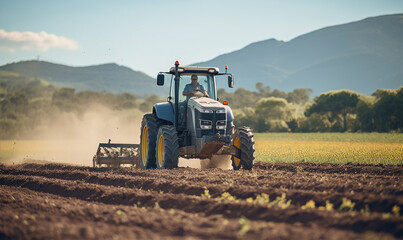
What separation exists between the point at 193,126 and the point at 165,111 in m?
1.26

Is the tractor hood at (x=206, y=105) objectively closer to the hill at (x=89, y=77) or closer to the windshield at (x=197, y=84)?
the windshield at (x=197, y=84)

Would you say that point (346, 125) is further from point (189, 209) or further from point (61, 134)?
A: point (189, 209)

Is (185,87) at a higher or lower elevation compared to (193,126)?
higher

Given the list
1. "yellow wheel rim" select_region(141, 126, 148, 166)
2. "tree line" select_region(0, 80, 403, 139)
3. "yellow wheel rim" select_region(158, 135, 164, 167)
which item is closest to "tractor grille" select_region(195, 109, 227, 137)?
"yellow wheel rim" select_region(158, 135, 164, 167)

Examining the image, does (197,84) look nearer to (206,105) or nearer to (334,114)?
(206,105)

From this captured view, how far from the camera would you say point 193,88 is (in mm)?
15320

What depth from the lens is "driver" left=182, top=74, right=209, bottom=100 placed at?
15.3 m

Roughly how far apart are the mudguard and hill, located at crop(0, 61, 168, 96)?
42680 millimetres

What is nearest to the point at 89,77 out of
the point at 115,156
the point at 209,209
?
the point at 115,156

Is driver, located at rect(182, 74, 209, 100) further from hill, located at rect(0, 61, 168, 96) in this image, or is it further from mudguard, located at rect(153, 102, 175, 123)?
hill, located at rect(0, 61, 168, 96)

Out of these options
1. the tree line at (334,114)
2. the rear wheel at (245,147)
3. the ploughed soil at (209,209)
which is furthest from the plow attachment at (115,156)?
the tree line at (334,114)

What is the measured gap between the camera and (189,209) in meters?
8.76

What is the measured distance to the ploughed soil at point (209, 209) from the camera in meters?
6.53

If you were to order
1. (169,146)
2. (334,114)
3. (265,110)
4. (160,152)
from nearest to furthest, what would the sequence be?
(169,146), (160,152), (334,114), (265,110)
